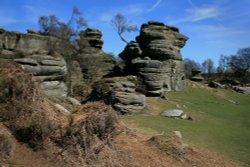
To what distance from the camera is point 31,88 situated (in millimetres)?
10383

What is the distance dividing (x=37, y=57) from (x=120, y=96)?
6.09 meters

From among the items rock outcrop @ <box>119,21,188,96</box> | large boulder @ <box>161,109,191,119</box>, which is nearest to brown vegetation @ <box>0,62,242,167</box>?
large boulder @ <box>161,109,191,119</box>

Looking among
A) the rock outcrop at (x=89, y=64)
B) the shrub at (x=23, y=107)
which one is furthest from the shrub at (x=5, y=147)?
the rock outcrop at (x=89, y=64)

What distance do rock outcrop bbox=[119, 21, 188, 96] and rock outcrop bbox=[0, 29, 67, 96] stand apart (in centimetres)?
1335

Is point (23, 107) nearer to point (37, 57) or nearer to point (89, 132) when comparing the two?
point (89, 132)

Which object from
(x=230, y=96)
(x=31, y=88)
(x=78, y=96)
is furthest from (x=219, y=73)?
(x=31, y=88)

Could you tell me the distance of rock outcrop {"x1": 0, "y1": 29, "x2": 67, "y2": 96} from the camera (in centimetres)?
2231

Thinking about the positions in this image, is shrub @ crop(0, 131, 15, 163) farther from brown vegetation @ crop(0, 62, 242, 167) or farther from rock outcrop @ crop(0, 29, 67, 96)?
rock outcrop @ crop(0, 29, 67, 96)

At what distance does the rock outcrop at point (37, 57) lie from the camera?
73.2 feet

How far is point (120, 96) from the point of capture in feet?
79.0

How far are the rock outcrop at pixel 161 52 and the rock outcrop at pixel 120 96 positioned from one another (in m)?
10.6

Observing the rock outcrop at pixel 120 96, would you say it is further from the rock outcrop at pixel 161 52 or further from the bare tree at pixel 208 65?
the bare tree at pixel 208 65

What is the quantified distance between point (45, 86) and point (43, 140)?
13.9 metres

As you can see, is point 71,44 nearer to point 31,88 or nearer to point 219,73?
point 31,88
